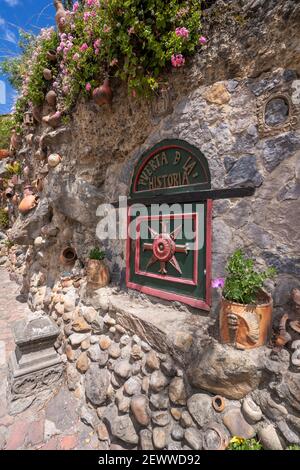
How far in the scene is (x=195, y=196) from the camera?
8.33 feet

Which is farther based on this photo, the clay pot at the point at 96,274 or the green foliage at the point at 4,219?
the green foliage at the point at 4,219

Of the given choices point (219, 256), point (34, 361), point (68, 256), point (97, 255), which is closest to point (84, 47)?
point (97, 255)

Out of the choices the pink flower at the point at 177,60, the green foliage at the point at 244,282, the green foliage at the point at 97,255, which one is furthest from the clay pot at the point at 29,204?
the green foliage at the point at 244,282

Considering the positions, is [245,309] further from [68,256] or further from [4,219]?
[4,219]

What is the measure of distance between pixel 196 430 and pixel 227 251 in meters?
1.62

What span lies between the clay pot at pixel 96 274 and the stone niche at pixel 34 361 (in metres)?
0.82

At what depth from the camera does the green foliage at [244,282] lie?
74.4 inches

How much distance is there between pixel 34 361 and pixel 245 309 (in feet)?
8.98

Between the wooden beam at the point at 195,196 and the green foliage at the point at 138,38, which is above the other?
the green foliage at the point at 138,38

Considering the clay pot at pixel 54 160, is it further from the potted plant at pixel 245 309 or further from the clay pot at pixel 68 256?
the potted plant at pixel 245 309

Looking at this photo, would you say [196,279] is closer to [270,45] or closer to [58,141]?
[270,45]

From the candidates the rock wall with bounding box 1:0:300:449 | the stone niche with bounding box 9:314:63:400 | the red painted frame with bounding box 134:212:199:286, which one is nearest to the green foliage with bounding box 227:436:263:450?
the rock wall with bounding box 1:0:300:449
